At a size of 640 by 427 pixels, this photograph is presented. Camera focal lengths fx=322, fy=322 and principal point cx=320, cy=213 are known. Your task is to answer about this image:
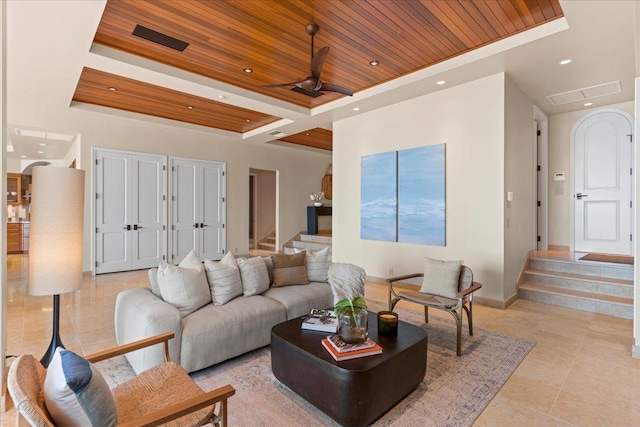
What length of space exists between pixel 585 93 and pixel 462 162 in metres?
2.32

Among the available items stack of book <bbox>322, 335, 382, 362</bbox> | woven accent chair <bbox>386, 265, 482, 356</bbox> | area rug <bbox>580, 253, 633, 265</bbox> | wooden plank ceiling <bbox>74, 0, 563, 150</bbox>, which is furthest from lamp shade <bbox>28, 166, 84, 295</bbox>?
area rug <bbox>580, 253, 633, 265</bbox>

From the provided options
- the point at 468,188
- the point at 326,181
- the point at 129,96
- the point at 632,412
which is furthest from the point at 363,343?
the point at 326,181

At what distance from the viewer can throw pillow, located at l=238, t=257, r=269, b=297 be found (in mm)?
3223

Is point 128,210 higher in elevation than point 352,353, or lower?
higher

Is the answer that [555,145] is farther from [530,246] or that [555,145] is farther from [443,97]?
[443,97]

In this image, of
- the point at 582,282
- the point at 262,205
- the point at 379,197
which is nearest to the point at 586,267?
the point at 582,282

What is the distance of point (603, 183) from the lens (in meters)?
5.61

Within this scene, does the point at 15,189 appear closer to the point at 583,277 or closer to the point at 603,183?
the point at 583,277

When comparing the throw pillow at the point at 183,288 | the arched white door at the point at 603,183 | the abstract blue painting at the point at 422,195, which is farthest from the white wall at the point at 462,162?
the throw pillow at the point at 183,288

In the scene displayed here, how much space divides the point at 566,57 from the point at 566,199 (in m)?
3.24

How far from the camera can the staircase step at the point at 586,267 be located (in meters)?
4.41

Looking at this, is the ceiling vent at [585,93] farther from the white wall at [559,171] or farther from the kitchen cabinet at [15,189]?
the kitchen cabinet at [15,189]

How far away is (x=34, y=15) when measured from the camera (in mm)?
2893

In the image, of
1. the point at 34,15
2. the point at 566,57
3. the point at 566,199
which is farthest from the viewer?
the point at 566,199
